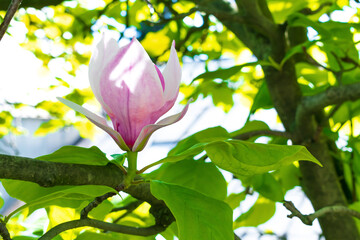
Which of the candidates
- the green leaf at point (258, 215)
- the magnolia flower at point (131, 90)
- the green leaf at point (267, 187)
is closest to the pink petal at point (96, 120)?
the magnolia flower at point (131, 90)

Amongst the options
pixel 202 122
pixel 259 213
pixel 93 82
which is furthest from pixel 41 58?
pixel 202 122

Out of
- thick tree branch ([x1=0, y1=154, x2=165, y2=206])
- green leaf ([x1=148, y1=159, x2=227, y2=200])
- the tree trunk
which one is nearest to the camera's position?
thick tree branch ([x1=0, y1=154, x2=165, y2=206])

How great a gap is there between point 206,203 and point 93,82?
9cm

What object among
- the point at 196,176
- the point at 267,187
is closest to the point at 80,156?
the point at 196,176

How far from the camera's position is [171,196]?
0.76 feet

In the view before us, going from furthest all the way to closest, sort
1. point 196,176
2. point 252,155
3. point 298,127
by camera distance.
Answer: point 298,127, point 196,176, point 252,155

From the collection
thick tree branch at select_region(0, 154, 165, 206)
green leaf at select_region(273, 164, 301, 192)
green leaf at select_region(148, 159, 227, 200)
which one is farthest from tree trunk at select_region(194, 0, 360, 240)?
thick tree branch at select_region(0, 154, 165, 206)

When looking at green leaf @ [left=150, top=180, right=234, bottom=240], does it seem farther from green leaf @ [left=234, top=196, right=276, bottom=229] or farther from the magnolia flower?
green leaf @ [left=234, top=196, right=276, bottom=229]

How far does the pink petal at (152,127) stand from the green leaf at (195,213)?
0.02 meters

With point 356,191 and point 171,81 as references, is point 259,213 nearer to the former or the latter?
point 356,191

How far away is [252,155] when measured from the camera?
0.73ft

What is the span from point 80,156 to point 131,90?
0.05m

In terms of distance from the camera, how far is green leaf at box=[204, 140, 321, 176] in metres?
0.21

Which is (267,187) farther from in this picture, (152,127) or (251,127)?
(152,127)
